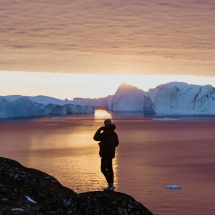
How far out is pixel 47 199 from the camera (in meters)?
10.7

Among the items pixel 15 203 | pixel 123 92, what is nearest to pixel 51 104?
pixel 123 92

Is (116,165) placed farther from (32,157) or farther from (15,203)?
(15,203)

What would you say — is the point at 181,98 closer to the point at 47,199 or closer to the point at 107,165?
A: the point at 107,165

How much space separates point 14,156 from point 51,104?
71.5 m

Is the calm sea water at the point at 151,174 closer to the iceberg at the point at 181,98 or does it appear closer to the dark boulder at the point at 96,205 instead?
the dark boulder at the point at 96,205

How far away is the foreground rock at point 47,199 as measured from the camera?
7242 millimetres

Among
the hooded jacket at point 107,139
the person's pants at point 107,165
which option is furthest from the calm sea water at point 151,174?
the hooded jacket at point 107,139

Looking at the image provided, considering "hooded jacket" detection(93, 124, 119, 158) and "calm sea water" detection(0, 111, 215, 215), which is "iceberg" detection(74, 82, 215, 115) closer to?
"calm sea water" detection(0, 111, 215, 215)

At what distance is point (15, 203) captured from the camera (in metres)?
9.62

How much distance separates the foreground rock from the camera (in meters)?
7.24

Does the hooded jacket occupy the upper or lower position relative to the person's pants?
upper

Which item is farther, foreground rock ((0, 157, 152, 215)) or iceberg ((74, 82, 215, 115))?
iceberg ((74, 82, 215, 115))

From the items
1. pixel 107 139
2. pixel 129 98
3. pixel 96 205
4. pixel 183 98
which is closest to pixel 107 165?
pixel 107 139

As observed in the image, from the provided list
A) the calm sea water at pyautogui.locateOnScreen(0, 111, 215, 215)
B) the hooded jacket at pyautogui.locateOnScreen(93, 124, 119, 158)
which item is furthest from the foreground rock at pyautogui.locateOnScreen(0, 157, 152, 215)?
the calm sea water at pyautogui.locateOnScreen(0, 111, 215, 215)
